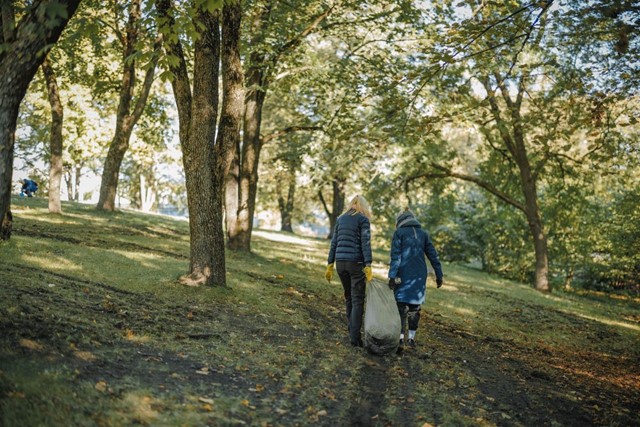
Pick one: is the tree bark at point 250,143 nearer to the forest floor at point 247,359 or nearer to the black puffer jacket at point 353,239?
the forest floor at point 247,359

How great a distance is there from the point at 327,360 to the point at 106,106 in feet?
98.1

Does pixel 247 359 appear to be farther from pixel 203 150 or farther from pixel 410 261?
pixel 203 150

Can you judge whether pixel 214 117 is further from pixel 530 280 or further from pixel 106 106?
pixel 106 106

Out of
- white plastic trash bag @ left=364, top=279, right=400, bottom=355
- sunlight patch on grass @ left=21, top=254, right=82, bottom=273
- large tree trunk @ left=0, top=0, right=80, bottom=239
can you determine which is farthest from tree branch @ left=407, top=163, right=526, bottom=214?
large tree trunk @ left=0, top=0, right=80, bottom=239

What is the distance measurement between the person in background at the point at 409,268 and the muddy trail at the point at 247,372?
0.69m

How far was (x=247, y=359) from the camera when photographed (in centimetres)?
629

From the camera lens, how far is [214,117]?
9281mm

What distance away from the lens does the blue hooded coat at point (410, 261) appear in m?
7.76

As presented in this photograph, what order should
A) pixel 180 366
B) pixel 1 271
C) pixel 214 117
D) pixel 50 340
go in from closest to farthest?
pixel 50 340 < pixel 180 366 < pixel 1 271 < pixel 214 117

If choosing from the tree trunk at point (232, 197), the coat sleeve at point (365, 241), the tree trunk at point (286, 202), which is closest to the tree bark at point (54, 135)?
the tree trunk at point (232, 197)

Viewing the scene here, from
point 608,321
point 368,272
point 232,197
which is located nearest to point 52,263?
point 368,272

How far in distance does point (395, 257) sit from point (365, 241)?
0.63 meters

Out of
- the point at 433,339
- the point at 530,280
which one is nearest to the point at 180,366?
the point at 433,339

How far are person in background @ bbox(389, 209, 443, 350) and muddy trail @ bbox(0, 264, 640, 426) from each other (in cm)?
69
